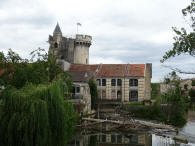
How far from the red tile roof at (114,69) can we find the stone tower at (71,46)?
8.78ft

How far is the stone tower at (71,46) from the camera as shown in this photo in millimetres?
51344

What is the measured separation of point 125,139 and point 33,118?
13.6 meters

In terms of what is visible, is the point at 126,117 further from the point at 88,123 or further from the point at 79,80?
the point at 79,80

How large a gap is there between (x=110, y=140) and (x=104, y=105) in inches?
775

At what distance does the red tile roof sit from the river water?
20.3 metres

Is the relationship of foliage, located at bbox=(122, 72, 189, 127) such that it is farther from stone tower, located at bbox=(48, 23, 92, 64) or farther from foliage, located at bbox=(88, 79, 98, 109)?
stone tower, located at bbox=(48, 23, 92, 64)

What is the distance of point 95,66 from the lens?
50750 mm

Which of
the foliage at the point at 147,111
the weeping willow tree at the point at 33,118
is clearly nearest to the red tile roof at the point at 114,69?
the foliage at the point at 147,111

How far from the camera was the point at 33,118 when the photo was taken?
1334 cm

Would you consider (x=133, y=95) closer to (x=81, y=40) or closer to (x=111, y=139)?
(x=81, y=40)

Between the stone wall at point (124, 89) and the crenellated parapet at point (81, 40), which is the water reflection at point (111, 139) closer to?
the stone wall at point (124, 89)

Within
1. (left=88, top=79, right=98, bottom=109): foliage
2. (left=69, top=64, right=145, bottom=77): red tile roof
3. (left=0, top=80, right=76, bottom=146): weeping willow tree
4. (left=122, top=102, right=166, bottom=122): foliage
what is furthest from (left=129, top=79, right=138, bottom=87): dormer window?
(left=0, top=80, right=76, bottom=146): weeping willow tree

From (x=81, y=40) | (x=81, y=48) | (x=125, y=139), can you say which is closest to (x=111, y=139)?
(x=125, y=139)

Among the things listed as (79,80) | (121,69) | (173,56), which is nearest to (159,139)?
(173,56)
